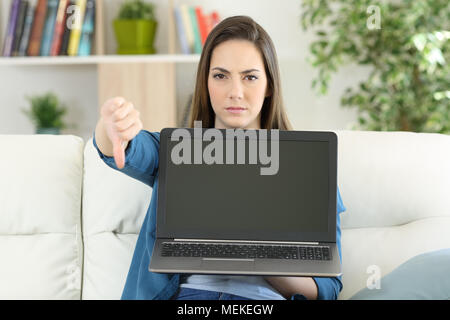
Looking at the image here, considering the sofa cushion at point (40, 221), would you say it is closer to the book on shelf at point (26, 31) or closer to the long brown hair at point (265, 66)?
the long brown hair at point (265, 66)

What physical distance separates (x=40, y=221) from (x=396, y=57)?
1783 mm

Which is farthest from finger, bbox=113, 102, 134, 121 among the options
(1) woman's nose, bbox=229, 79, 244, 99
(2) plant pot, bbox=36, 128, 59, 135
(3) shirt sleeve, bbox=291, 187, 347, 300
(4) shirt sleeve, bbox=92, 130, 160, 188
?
(2) plant pot, bbox=36, 128, 59, 135

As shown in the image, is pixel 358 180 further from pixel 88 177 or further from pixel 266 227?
pixel 88 177

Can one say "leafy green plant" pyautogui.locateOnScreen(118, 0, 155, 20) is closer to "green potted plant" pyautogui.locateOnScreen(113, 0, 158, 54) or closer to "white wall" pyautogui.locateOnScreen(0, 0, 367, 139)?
"green potted plant" pyautogui.locateOnScreen(113, 0, 158, 54)

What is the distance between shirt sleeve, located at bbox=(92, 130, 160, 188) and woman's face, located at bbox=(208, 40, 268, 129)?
0.18 metres

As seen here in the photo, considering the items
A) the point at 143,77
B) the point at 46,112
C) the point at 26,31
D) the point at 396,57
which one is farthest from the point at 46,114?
the point at 396,57

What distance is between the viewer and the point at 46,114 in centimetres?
290

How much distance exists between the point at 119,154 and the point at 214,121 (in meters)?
0.46

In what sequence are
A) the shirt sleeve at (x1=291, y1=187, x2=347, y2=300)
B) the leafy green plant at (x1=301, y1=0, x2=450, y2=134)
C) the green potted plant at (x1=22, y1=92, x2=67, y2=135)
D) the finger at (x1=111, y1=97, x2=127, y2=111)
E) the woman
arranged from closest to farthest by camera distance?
the finger at (x1=111, y1=97, x2=127, y2=111), the woman, the shirt sleeve at (x1=291, y1=187, x2=347, y2=300), the leafy green plant at (x1=301, y1=0, x2=450, y2=134), the green potted plant at (x1=22, y1=92, x2=67, y2=135)

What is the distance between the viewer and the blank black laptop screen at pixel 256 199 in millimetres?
Answer: 1101

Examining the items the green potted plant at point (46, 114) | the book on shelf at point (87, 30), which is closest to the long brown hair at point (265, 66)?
the book on shelf at point (87, 30)

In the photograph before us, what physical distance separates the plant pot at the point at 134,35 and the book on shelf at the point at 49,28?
0.52 ft

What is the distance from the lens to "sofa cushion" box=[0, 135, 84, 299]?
136cm

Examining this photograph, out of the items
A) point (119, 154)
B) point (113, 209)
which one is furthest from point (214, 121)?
point (119, 154)
